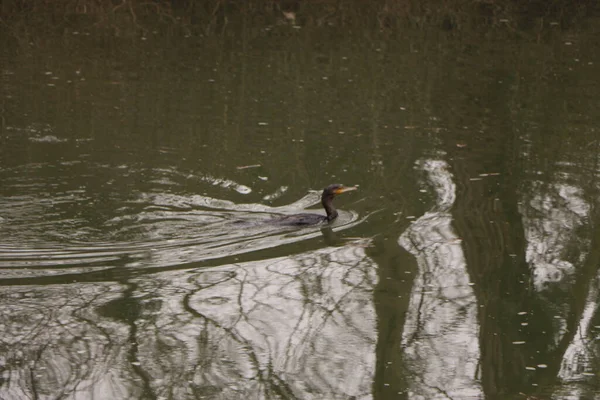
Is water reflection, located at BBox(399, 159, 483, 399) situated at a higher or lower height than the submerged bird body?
lower

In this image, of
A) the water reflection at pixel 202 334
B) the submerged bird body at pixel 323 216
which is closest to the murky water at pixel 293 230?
the water reflection at pixel 202 334

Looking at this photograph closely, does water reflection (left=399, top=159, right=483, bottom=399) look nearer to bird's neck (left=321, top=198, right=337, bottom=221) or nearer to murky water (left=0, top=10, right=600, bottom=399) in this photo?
murky water (left=0, top=10, right=600, bottom=399)

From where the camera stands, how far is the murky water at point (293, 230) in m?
7.82

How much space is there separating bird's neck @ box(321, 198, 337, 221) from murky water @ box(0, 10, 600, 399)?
23cm

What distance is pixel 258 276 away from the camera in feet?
31.6

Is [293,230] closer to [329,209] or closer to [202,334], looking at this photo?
[329,209]

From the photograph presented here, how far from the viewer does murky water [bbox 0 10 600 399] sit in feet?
25.7

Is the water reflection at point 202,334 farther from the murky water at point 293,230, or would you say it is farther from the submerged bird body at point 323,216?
the submerged bird body at point 323,216

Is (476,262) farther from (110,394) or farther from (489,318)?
(110,394)

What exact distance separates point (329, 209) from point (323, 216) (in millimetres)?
142

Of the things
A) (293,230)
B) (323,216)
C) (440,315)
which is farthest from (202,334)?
(323,216)

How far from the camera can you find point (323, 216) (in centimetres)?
1127

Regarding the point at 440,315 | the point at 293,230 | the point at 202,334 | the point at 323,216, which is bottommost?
the point at 202,334

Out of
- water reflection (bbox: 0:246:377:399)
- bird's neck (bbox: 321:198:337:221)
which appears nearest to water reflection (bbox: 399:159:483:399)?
water reflection (bbox: 0:246:377:399)
